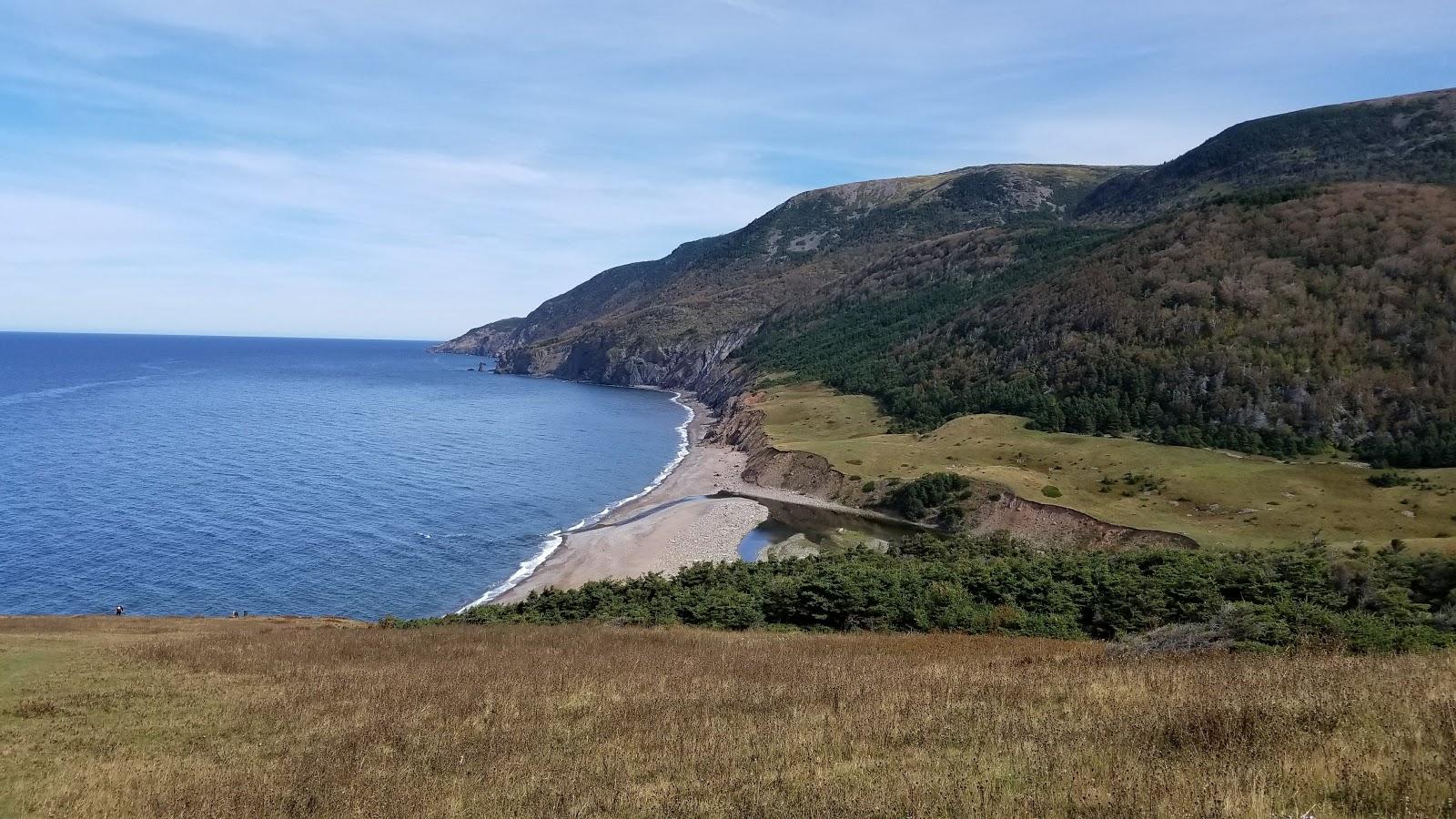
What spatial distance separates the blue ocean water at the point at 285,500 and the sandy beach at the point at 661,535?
3647 mm

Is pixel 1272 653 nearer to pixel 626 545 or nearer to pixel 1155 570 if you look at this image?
pixel 1155 570

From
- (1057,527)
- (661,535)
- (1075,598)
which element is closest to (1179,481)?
(1057,527)

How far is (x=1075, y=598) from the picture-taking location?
27.4 m

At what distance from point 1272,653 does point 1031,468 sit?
64.5 m

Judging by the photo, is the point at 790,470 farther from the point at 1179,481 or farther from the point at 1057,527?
the point at 1179,481

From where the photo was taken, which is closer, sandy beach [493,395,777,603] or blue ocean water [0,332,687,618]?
blue ocean water [0,332,687,618]

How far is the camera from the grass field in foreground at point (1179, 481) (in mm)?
53156

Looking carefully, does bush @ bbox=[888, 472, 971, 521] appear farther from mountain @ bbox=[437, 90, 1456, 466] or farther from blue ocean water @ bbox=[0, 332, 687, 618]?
blue ocean water @ bbox=[0, 332, 687, 618]

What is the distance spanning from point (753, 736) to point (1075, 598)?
2032cm

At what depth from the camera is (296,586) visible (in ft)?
170

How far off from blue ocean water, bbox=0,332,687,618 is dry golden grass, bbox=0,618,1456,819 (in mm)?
34249

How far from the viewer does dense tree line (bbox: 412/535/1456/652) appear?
813 inches

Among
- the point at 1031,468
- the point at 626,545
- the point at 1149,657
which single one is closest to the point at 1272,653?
the point at 1149,657

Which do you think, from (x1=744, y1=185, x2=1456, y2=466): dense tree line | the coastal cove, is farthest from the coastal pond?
(x1=744, y1=185, x2=1456, y2=466): dense tree line
